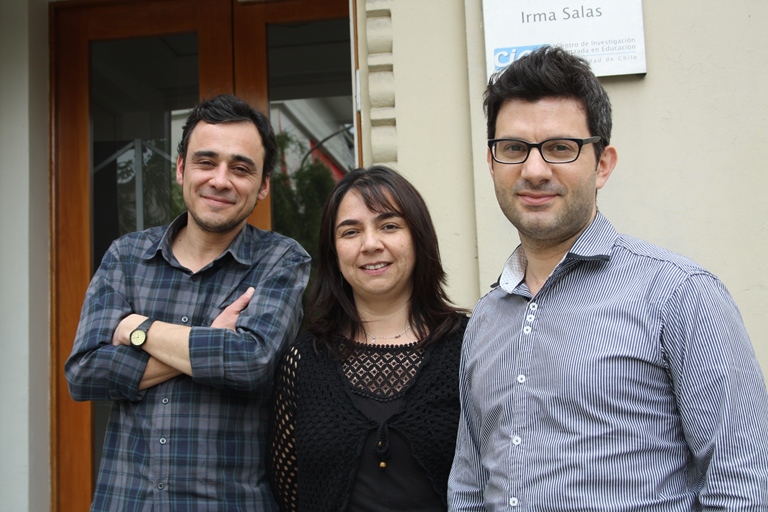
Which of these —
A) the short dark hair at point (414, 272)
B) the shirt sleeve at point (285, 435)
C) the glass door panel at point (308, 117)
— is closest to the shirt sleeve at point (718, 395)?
the short dark hair at point (414, 272)

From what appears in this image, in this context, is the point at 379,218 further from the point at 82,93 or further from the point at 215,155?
the point at 82,93

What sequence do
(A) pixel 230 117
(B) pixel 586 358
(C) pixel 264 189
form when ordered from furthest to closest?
1. (C) pixel 264 189
2. (A) pixel 230 117
3. (B) pixel 586 358

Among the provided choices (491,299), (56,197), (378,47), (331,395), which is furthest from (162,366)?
(56,197)

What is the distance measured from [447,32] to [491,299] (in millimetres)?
1656

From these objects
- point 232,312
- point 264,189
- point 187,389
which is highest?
point 264,189

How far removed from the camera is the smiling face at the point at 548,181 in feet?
5.05

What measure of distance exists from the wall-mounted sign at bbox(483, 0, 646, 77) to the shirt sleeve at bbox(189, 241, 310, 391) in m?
1.32

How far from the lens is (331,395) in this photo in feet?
6.43

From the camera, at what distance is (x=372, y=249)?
2000 millimetres

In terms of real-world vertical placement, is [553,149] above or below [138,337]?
above

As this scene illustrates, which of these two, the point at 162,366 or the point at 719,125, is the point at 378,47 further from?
the point at 162,366

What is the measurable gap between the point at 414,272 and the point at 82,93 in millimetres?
2530

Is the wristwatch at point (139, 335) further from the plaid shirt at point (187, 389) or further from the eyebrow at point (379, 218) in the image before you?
the eyebrow at point (379, 218)

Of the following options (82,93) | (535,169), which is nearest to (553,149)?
(535,169)
